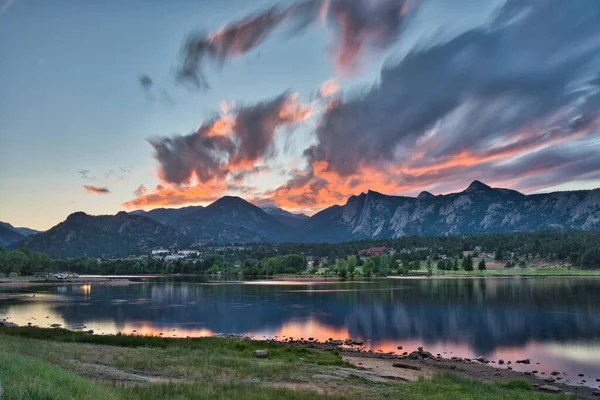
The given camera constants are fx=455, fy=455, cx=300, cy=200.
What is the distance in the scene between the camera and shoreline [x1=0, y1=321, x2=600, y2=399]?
28562mm

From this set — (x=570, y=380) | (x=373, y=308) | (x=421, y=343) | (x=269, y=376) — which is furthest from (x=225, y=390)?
(x=373, y=308)

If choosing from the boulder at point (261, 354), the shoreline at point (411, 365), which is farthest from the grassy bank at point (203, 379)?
the shoreline at point (411, 365)

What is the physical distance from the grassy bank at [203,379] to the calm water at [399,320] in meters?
14.7

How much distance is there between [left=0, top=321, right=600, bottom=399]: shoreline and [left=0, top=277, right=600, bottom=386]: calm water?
2.34 m

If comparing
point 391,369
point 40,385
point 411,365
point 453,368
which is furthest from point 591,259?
point 40,385

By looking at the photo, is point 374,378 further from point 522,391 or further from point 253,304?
point 253,304

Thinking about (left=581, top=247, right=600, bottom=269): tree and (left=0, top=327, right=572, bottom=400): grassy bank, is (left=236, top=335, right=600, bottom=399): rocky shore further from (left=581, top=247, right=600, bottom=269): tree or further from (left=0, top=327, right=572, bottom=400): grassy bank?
(left=581, top=247, right=600, bottom=269): tree

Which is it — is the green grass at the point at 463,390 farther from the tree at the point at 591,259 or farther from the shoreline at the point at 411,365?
the tree at the point at 591,259

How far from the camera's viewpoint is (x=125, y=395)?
1509 centimetres

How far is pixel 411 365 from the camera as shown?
34.8 metres

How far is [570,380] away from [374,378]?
16026mm

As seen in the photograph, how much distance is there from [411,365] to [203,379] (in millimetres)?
18677

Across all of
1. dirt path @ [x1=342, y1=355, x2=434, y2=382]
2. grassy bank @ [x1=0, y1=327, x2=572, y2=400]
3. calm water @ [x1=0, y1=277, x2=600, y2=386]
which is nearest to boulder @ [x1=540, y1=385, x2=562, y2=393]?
grassy bank @ [x1=0, y1=327, x2=572, y2=400]

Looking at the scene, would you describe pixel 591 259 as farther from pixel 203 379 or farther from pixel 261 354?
pixel 203 379
